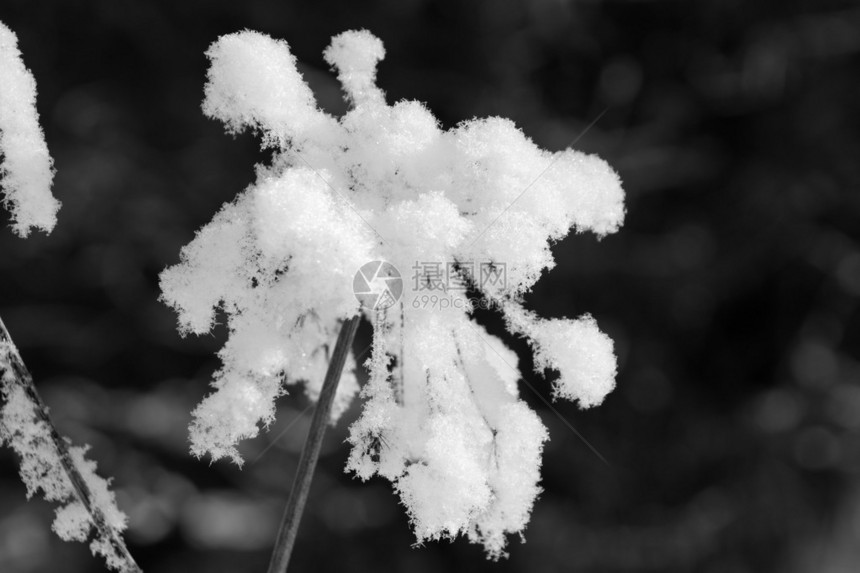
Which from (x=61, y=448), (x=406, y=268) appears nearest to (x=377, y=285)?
(x=406, y=268)

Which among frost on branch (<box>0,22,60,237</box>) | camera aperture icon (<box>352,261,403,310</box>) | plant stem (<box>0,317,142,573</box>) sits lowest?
plant stem (<box>0,317,142,573</box>)

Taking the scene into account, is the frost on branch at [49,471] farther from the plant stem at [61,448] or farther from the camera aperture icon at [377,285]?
the camera aperture icon at [377,285]

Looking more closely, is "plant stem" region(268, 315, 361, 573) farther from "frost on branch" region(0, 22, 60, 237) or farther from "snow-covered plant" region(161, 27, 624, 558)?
"frost on branch" region(0, 22, 60, 237)

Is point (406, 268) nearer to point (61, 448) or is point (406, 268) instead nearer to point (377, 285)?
point (377, 285)

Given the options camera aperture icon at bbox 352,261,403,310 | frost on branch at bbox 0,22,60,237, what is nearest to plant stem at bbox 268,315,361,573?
camera aperture icon at bbox 352,261,403,310

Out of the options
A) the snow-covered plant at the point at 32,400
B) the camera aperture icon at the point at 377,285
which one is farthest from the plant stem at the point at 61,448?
the camera aperture icon at the point at 377,285
